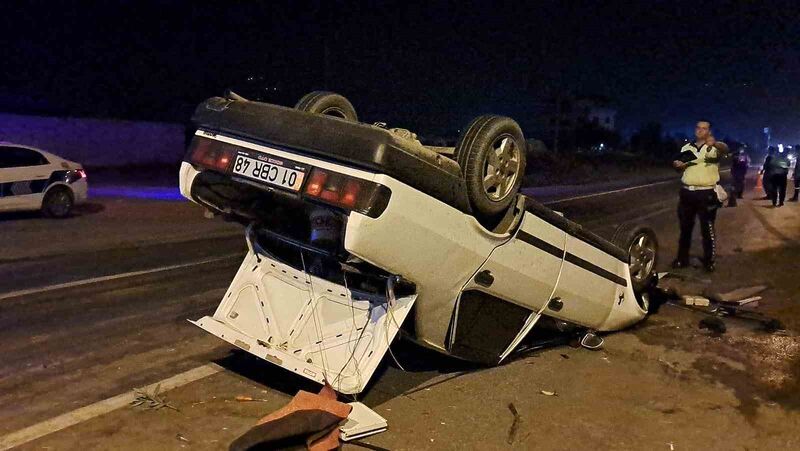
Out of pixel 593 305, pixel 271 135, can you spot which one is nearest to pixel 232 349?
pixel 271 135

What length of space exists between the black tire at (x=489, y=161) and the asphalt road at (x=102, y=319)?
152cm

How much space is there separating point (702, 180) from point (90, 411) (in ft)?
24.6

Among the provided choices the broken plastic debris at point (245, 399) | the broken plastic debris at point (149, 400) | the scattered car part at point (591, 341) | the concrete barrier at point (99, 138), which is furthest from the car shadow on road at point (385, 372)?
the concrete barrier at point (99, 138)

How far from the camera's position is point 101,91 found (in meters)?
32.8

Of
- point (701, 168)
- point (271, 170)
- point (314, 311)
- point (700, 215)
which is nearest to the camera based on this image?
point (271, 170)

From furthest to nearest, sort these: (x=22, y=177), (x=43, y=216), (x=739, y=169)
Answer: (x=739, y=169), (x=43, y=216), (x=22, y=177)

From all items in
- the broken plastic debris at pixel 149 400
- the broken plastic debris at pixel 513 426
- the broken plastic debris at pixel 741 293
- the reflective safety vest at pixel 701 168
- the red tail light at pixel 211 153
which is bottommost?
the broken plastic debris at pixel 741 293

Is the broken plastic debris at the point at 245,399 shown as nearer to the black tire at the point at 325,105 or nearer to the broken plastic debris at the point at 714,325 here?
the black tire at the point at 325,105

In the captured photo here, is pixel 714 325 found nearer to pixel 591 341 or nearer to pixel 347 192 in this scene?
pixel 591 341

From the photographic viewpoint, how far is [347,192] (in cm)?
382

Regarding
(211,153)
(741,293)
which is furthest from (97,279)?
(741,293)

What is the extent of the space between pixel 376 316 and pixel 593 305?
2.12 m

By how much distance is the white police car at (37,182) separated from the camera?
1296cm

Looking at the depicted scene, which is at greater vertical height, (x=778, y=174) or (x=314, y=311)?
(x=314, y=311)
